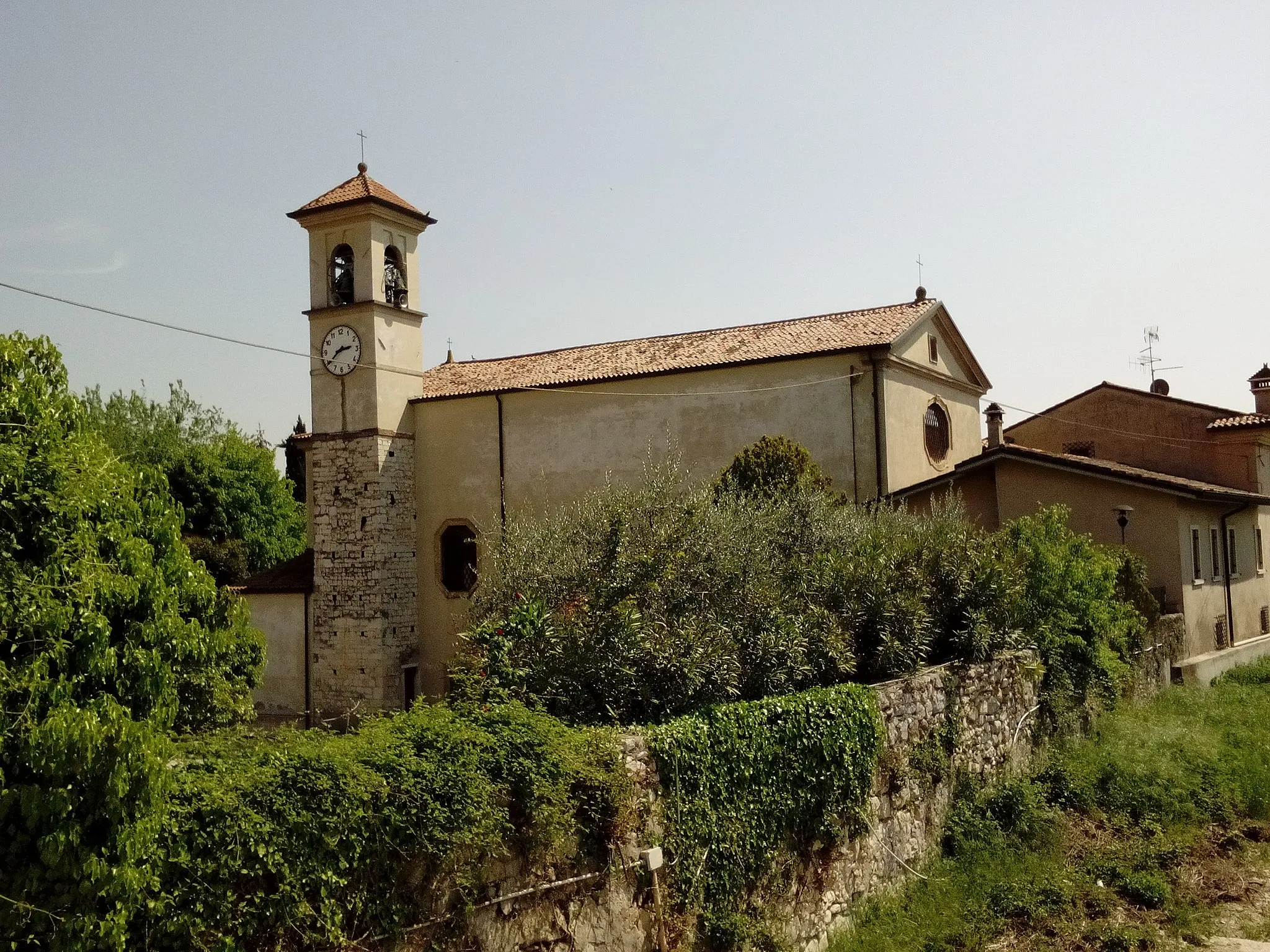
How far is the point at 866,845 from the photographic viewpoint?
955 cm

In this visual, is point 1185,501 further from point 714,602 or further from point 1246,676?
point 714,602

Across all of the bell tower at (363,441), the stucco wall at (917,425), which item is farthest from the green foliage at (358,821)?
the bell tower at (363,441)

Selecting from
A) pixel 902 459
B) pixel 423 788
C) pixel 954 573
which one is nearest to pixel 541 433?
pixel 902 459

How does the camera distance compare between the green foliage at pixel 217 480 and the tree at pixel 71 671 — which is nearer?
the tree at pixel 71 671

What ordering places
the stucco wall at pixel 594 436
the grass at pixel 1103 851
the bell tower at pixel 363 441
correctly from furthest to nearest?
the bell tower at pixel 363 441
the stucco wall at pixel 594 436
the grass at pixel 1103 851

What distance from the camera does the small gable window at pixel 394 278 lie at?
2394cm

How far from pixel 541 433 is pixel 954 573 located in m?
12.2

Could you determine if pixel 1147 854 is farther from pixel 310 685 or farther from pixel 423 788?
pixel 310 685

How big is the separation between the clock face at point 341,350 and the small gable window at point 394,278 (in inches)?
47.3

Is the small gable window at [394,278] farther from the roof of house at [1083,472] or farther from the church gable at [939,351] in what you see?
the roof of house at [1083,472]

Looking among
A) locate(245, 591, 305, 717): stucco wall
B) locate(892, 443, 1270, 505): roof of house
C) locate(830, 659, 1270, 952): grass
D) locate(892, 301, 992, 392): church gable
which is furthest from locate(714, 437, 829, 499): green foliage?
locate(245, 591, 305, 717): stucco wall

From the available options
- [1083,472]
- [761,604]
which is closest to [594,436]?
[1083,472]

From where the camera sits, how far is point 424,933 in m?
5.87

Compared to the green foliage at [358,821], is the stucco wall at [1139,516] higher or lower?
higher
